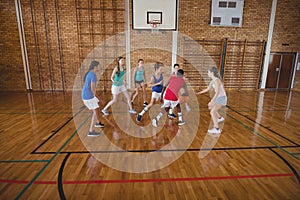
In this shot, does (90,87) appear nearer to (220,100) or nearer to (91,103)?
(91,103)

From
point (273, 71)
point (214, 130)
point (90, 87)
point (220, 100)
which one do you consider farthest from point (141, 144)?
point (273, 71)

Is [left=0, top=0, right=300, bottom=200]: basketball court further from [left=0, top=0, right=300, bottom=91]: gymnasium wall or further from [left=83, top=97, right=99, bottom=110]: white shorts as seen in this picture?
[left=83, top=97, right=99, bottom=110]: white shorts

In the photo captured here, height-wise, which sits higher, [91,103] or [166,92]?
[166,92]

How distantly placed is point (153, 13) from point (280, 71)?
23.8 feet

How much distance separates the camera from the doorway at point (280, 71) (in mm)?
9820

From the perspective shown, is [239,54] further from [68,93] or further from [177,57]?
[68,93]

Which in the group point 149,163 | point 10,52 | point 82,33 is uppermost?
point 82,33

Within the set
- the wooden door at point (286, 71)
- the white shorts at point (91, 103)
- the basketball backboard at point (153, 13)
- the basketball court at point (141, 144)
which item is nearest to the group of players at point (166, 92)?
the white shorts at point (91, 103)

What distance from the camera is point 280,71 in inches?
395

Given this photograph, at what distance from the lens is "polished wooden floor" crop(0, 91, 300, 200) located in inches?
96.9

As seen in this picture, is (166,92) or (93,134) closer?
(93,134)

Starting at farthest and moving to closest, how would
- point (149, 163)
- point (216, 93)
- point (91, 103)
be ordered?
point (216, 93), point (91, 103), point (149, 163)

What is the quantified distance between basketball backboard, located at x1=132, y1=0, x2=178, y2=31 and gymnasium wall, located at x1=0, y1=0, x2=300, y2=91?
17.0 inches

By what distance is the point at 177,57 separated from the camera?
365 inches
